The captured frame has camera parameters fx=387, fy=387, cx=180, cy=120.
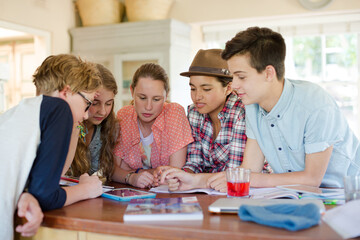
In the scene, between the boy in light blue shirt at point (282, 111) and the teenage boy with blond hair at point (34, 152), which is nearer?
the teenage boy with blond hair at point (34, 152)

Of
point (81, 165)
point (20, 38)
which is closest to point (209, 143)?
point (81, 165)

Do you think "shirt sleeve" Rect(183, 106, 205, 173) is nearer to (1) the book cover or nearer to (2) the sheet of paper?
(1) the book cover

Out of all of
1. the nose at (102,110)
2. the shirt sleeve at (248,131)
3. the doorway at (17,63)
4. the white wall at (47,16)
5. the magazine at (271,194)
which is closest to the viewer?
the magazine at (271,194)

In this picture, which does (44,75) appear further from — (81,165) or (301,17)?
(301,17)

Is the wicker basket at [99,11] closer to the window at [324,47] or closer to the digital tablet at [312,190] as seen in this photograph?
the window at [324,47]

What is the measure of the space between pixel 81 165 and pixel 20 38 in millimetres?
4286

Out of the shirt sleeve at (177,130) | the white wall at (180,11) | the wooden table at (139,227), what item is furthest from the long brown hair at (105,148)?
the white wall at (180,11)

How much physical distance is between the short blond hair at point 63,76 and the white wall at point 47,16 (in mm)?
2707

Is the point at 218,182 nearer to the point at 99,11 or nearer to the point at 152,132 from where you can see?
the point at 152,132

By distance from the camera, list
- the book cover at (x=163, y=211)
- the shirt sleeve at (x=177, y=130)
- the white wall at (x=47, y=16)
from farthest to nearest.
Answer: the white wall at (x=47, y=16)
the shirt sleeve at (x=177, y=130)
the book cover at (x=163, y=211)

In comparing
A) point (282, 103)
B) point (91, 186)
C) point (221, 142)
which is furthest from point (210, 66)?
point (91, 186)

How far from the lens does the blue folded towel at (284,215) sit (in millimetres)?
986

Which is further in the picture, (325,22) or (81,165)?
(325,22)

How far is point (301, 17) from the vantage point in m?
4.23
